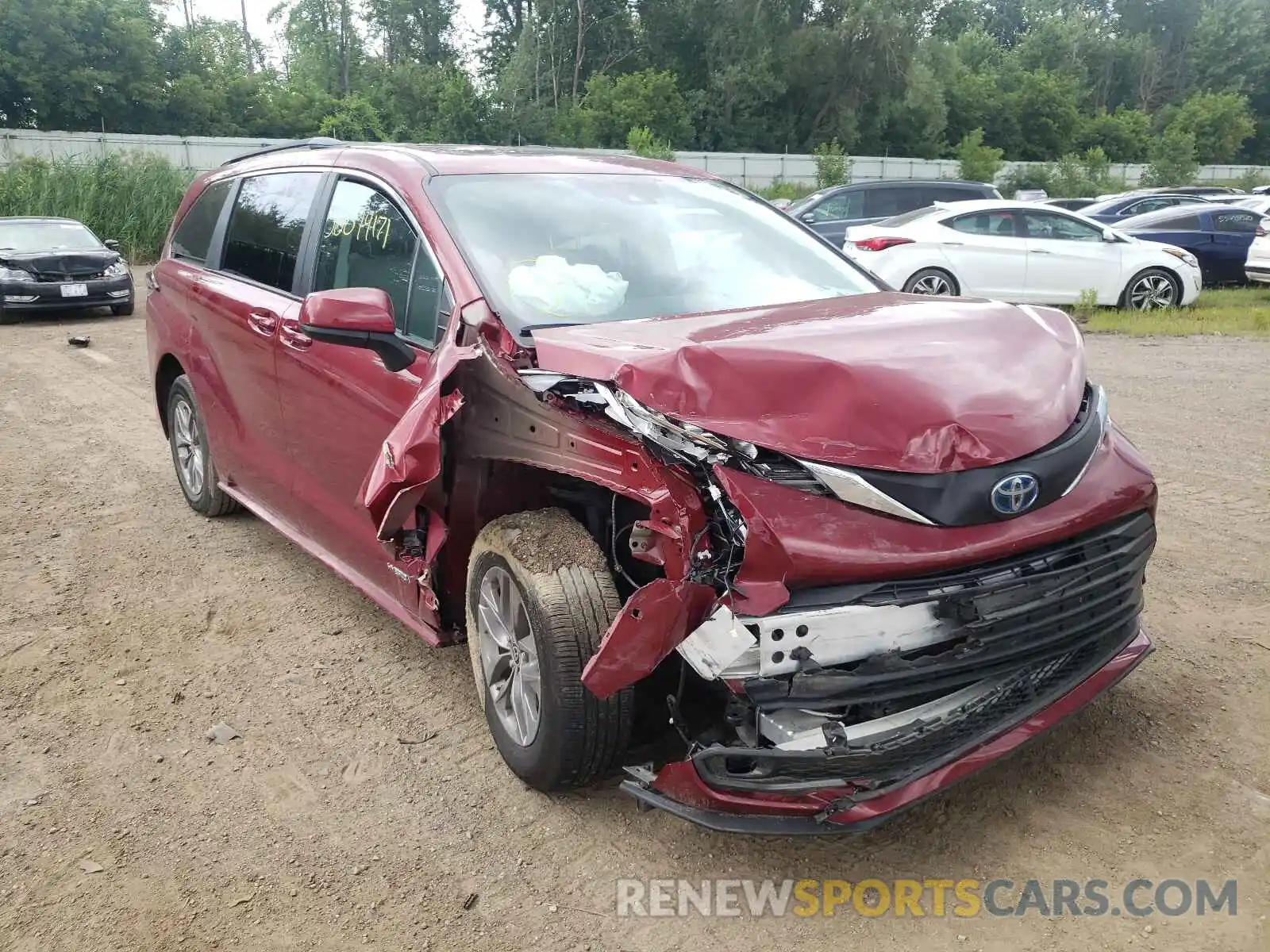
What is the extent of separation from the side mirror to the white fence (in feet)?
47.3

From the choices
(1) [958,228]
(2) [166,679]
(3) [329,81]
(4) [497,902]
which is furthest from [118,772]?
(3) [329,81]

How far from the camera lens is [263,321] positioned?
431cm

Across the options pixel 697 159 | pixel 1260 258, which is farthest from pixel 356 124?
pixel 1260 258

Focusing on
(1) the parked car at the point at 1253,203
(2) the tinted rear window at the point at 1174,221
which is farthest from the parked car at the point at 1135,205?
(2) the tinted rear window at the point at 1174,221

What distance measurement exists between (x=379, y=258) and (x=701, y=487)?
1802mm

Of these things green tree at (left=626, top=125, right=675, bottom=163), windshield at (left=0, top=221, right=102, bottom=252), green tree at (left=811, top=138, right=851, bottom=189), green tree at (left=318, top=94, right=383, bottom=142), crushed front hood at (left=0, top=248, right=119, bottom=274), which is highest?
green tree at (left=318, top=94, right=383, bottom=142)

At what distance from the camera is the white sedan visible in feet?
42.3

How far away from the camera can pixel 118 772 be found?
333cm

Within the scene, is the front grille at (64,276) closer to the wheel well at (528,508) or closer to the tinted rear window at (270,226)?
the tinted rear window at (270,226)

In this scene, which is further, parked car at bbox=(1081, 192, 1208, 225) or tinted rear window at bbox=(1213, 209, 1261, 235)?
parked car at bbox=(1081, 192, 1208, 225)

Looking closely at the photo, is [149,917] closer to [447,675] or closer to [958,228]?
[447,675]

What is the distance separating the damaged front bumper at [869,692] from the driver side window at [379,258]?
1570 mm

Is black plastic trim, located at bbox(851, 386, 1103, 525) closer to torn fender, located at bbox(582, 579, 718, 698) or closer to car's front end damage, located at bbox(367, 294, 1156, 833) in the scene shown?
car's front end damage, located at bbox(367, 294, 1156, 833)

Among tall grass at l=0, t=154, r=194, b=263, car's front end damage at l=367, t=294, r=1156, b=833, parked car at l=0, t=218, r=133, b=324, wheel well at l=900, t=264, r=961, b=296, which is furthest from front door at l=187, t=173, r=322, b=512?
tall grass at l=0, t=154, r=194, b=263
